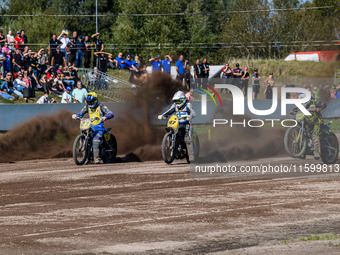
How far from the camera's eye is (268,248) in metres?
7.01

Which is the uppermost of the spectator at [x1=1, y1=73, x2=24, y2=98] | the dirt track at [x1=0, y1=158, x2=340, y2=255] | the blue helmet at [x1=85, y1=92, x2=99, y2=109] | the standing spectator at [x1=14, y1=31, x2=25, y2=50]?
the standing spectator at [x1=14, y1=31, x2=25, y2=50]

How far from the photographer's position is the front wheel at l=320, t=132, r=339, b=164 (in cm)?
1465

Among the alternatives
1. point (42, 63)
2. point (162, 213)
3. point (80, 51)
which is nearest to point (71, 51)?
point (80, 51)

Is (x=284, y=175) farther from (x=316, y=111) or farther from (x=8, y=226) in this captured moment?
(x=8, y=226)

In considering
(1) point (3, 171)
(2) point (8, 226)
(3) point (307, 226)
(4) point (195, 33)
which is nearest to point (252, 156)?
(1) point (3, 171)

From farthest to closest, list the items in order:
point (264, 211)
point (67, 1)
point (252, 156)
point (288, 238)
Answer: point (67, 1) < point (252, 156) < point (264, 211) < point (288, 238)

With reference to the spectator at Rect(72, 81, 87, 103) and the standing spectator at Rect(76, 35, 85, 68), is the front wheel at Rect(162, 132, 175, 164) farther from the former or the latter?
the standing spectator at Rect(76, 35, 85, 68)

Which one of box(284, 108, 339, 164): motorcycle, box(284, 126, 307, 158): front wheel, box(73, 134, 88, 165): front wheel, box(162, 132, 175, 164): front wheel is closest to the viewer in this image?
box(284, 108, 339, 164): motorcycle

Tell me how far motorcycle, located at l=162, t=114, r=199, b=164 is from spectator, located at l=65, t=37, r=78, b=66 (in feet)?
32.9

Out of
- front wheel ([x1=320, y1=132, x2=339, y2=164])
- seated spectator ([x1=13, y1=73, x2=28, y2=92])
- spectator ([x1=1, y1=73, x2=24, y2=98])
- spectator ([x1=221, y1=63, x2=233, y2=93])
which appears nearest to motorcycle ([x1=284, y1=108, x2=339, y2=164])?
front wheel ([x1=320, y1=132, x2=339, y2=164])

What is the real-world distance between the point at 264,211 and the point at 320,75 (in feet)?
29.7

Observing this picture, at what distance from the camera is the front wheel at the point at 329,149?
1465 centimetres

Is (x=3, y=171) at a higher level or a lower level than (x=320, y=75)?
lower

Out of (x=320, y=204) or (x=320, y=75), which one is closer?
(x=320, y=204)
